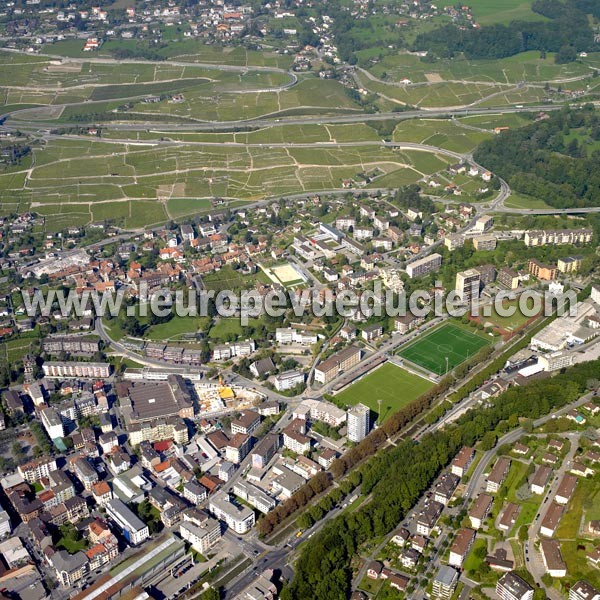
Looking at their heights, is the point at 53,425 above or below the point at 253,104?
below

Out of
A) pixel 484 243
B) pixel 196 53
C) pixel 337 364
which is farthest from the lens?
pixel 196 53

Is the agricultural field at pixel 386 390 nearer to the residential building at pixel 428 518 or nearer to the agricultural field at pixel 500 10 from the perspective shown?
the residential building at pixel 428 518

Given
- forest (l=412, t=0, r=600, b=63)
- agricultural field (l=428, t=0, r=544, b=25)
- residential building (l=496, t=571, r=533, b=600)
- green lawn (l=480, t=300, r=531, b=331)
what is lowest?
green lawn (l=480, t=300, r=531, b=331)

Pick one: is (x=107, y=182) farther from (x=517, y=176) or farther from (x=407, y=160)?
(x=517, y=176)

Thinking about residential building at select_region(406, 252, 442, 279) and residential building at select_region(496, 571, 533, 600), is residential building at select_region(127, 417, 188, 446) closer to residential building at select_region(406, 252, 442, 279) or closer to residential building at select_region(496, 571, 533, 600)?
residential building at select_region(496, 571, 533, 600)

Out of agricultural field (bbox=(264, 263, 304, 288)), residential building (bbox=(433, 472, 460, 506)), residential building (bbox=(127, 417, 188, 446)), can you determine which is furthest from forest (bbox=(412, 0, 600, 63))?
residential building (bbox=(433, 472, 460, 506))

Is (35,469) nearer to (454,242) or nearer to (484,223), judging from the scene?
(454,242)

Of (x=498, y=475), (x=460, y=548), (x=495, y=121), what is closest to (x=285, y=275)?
(x=498, y=475)

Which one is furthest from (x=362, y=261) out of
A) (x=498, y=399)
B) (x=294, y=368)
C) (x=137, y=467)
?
(x=137, y=467)
